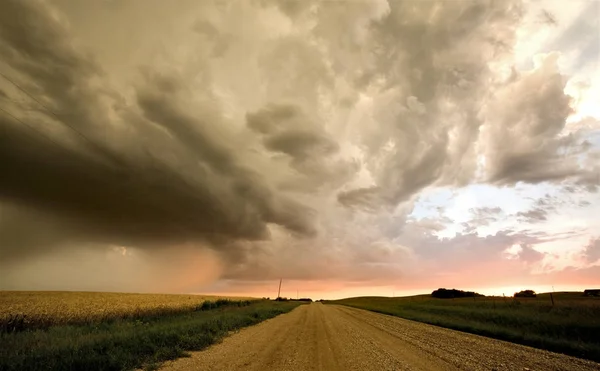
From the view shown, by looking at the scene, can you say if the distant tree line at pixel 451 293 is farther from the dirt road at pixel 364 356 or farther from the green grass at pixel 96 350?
the green grass at pixel 96 350

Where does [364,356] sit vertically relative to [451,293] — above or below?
below

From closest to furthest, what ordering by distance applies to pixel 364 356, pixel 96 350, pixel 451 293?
pixel 96 350 < pixel 364 356 < pixel 451 293

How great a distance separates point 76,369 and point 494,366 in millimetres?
14045

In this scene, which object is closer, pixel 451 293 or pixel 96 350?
pixel 96 350

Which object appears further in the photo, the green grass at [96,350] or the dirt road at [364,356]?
the dirt road at [364,356]

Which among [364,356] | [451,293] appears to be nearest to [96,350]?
[364,356]

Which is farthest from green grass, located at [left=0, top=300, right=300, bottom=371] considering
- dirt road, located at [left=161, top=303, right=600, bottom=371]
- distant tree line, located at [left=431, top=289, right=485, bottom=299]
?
distant tree line, located at [left=431, top=289, right=485, bottom=299]

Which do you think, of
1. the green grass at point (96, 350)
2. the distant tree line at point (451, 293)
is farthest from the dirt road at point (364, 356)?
the distant tree line at point (451, 293)

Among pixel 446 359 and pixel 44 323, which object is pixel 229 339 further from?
pixel 44 323

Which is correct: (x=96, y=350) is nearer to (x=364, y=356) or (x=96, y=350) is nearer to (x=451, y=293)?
(x=364, y=356)

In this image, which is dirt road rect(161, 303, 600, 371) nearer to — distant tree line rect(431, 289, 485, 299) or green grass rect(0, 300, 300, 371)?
green grass rect(0, 300, 300, 371)

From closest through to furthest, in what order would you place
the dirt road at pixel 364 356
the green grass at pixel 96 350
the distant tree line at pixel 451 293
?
the green grass at pixel 96 350 < the dirt road at pixel 364 356 < the distant tree line at pixel 451 293

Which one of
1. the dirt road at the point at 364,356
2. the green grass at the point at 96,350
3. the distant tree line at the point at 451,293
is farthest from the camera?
the distant tree line at the point at 451,293

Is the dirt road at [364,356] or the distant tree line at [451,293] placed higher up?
the distant tree line at [451,293]
